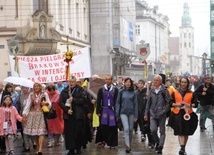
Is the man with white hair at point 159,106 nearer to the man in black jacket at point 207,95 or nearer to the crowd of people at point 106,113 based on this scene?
the crowd of people at point 106,113

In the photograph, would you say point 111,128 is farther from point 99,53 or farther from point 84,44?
point 99,53

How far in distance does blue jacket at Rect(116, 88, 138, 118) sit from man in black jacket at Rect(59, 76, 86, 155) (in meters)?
0.93

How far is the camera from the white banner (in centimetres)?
1645

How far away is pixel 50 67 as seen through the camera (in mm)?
16594

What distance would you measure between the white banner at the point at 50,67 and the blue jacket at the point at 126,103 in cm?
275

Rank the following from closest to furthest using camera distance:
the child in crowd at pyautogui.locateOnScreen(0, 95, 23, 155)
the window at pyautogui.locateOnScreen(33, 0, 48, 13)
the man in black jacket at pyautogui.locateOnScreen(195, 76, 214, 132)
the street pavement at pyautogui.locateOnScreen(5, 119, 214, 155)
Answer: the child in crowd at pyautogui.locateOnScreen(0, 95, 23, 155) → the street pavement at pyautogui.locateOnScreen(5, 119, 214, 155) → the man in black jacket at pyautogui.locateOnScreen(195, 76, 214, 132) → the window at pyautogui.locateOnScreen(33, 0, 48, 13)

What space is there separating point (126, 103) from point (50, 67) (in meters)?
3.75

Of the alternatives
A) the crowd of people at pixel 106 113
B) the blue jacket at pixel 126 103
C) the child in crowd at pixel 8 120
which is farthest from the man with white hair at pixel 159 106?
the child in crowd at pixel 8 120

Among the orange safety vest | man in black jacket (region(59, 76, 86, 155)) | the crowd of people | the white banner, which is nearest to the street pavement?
the crowd of people

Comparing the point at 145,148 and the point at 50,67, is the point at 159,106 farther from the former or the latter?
the point at 50,67

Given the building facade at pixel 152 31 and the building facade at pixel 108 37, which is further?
the building facade at pixel 152 31

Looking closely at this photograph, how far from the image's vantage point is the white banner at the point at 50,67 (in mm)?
16453

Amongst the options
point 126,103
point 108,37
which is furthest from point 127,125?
point 108,37

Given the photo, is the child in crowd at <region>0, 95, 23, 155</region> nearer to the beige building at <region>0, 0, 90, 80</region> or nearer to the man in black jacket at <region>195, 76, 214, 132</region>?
the man in black jacket at <region>195, 76, 214, 132</region>
